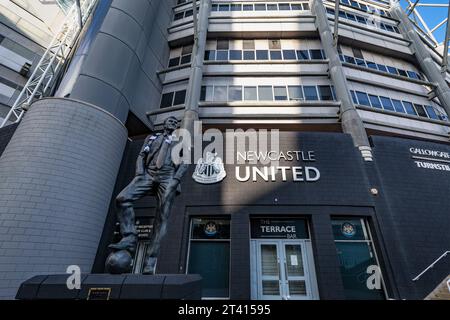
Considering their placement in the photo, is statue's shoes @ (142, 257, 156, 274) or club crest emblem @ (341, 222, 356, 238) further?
club crest emblem @ (341, 222, 356, 238)

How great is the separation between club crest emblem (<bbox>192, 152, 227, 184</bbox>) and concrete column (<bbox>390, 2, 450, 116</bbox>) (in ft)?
53.4

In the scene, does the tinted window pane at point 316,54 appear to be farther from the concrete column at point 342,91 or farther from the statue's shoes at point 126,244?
the statue's shoes at point 126,244

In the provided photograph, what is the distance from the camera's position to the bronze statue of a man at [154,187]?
4.12 metres

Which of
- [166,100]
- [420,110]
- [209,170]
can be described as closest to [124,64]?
[166,100]

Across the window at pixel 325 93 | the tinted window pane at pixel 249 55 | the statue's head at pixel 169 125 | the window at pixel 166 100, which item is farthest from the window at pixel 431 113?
the statue's head at pixel 169 125

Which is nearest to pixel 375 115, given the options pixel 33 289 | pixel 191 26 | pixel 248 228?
pixel 248 228

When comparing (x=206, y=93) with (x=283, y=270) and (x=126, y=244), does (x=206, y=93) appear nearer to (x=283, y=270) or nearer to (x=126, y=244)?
(x=283, y=270)

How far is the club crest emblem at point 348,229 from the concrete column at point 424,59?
12456mm

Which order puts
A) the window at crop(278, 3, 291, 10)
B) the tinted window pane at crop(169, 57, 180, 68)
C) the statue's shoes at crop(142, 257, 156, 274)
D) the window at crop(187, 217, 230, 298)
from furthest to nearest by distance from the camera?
the window at crop(278, 3, 291, 10), the tinted window pane at crop(169, 57, 180, 68), the window at crop(187, 217, 230, 298), the statue's shoes at crop(142, 257, 156, 274)

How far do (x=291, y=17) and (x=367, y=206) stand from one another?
49.9 ft

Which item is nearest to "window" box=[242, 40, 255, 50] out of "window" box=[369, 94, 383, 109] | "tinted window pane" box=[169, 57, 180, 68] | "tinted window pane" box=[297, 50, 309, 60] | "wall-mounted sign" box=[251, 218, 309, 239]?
"tinted window pane" box=[297, 50, 309, 60]

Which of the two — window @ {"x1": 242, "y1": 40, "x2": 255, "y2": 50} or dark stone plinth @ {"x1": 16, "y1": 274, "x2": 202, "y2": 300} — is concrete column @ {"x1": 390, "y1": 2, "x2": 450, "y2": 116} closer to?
window @ {"x1": 242, "y1": 40, "x2": 255, "y2": 50}

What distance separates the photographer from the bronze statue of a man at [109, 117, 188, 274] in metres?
4.12

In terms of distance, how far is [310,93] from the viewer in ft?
48.5
